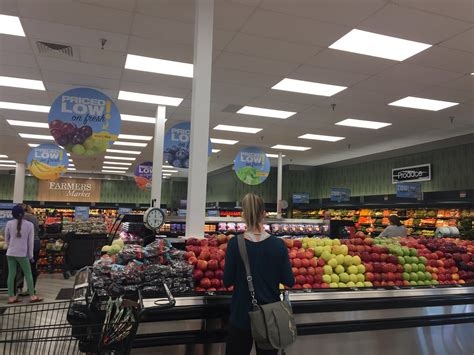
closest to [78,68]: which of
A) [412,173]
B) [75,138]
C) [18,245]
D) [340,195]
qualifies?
[75,138]

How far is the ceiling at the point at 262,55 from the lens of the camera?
15.4 feet

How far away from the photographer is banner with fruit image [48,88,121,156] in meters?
6.43

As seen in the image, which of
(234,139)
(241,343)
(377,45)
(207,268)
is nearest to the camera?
(241,343)

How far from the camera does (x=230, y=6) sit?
4582 millimetres

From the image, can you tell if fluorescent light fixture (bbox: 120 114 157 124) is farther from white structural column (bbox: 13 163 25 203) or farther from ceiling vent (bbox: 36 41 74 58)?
white structural column (bbox: 13 163 25 203)

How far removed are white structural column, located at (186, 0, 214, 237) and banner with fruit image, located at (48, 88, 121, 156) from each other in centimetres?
281

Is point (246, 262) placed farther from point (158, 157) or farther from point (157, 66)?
point (158, 157)

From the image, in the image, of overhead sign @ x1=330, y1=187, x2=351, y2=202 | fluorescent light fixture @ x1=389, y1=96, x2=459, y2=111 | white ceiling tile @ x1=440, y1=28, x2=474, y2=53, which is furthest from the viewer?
overhead sign @ x1=330, y1=187, x2=351, y2=202

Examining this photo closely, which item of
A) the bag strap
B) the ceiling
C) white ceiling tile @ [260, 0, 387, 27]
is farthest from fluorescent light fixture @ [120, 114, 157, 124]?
the bag strap

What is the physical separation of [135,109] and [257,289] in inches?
301

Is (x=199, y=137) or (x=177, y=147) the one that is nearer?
(x=199, y=137)

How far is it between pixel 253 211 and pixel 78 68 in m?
5.39

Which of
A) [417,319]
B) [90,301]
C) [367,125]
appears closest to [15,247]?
[90,301]

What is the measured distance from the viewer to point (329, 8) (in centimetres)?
461
